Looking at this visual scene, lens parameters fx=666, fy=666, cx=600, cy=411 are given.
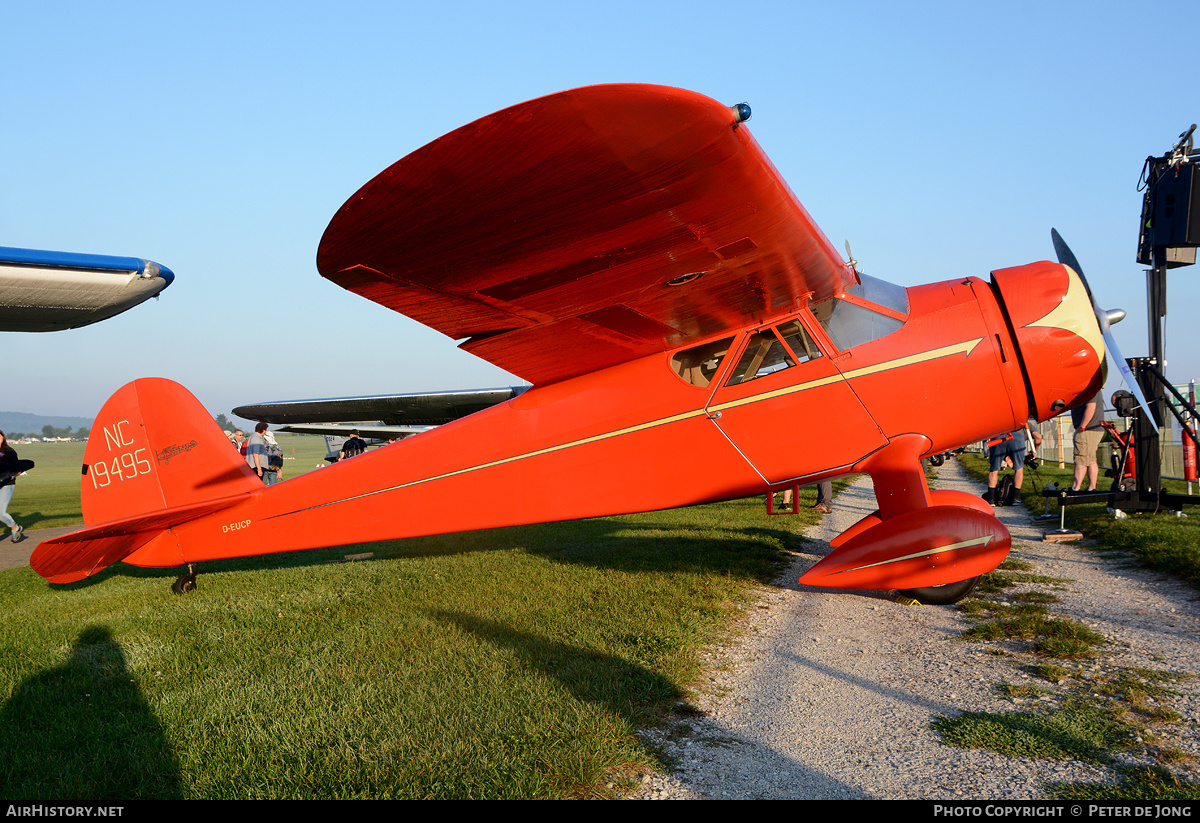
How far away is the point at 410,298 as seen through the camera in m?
4.07

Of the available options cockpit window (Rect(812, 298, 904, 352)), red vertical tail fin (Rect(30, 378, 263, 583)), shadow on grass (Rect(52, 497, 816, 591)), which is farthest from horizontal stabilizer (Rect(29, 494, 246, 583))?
cockpit window (Rect(812, 298, 904, 352))

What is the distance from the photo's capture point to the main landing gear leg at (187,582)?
652 cm

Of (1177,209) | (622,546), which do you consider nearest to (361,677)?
(622,546)

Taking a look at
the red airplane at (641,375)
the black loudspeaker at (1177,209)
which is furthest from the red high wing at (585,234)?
the black loudspeaker at (1177,209)

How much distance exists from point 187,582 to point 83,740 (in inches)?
155

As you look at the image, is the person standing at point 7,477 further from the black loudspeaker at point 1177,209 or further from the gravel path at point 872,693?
the black loudspeaker at point 1177,209

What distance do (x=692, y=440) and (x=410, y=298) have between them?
7.85 feet

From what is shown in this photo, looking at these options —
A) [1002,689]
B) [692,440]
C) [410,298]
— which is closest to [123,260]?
[410,298]

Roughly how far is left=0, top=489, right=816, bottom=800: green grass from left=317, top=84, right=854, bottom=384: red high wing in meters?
2.11

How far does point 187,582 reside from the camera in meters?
6.58

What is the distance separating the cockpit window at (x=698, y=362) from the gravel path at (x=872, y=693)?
74.9 inches

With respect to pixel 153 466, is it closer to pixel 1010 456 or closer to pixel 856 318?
pixel 856 318

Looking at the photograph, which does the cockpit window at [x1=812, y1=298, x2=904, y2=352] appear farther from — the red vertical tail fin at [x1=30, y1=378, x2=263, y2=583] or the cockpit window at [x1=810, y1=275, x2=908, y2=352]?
the red vertical tail fin at [x1=30, y1=378, x2=263, y2=583]

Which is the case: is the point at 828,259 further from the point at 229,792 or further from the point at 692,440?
the point at 229,792
